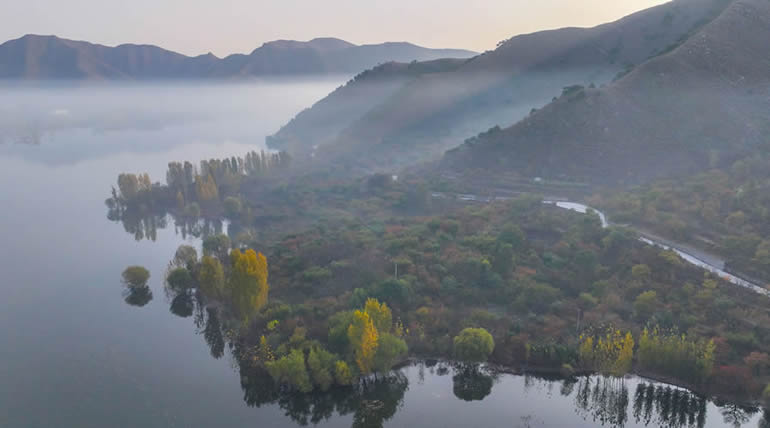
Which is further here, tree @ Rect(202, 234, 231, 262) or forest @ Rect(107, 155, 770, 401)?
→ tree @ Rect(202, 234, 231, 262)

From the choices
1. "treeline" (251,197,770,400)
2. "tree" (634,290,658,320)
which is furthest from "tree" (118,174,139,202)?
"tree" (634,290,658,320)

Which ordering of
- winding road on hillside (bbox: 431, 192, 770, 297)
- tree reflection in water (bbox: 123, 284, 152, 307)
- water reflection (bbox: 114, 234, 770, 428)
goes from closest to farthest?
water reflection (bbox: 114, 234, 770, 428) → winding road on hillside (bbox: 431, 192, 770, 297) → tree reflection in water (bbox: 123, 284, 152, 307)

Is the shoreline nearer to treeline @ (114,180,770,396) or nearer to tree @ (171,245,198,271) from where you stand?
treeline @ (114,180,770,396)


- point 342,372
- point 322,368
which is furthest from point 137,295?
point 342,372

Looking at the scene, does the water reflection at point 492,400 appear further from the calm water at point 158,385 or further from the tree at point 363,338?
the tree at point 363,338

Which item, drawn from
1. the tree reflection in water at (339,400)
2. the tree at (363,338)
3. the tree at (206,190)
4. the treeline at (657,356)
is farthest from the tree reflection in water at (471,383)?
the tree at (206,190)

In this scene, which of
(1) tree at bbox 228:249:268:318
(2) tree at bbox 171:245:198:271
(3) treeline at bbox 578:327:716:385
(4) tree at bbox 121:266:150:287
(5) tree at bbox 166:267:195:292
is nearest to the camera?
(3) treeline at bbox 578:327:716:385
